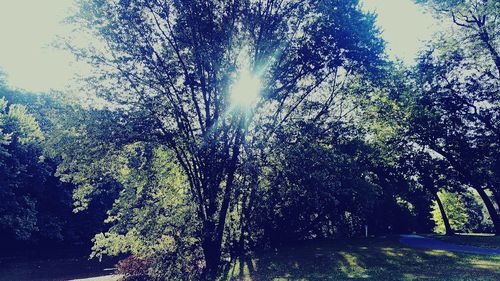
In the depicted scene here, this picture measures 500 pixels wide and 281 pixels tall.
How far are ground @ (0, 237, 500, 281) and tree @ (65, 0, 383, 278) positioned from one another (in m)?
2.89

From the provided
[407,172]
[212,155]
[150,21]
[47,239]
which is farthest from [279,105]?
[47,239]

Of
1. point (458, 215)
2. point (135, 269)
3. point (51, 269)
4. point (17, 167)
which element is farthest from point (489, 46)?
point (458, 215)

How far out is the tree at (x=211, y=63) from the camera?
45.8 ft

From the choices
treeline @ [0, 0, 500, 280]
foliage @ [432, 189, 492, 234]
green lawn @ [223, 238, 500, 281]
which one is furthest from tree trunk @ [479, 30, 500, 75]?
foliage @ [432, 189, 492, 234]

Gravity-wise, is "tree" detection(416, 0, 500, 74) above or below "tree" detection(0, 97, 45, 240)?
above

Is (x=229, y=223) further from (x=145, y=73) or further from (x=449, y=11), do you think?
(x=449, y=11)

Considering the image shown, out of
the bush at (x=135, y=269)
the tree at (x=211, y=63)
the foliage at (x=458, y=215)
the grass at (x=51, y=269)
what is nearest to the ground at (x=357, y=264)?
the grass at (x=51, y=269)

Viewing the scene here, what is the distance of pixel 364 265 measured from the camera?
1396 cm

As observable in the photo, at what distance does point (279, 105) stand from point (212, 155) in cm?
423

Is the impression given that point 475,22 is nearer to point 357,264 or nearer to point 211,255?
point 357,264

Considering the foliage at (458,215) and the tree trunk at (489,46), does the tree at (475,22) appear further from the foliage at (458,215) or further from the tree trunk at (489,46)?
the foliage at (458,215)

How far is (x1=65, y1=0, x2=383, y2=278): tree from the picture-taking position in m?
14.0

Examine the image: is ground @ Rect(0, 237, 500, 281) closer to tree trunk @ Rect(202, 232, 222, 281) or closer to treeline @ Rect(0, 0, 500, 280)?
tree trunk @ Rect(202, 232, 222, 281)

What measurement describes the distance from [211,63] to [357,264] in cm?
1019
